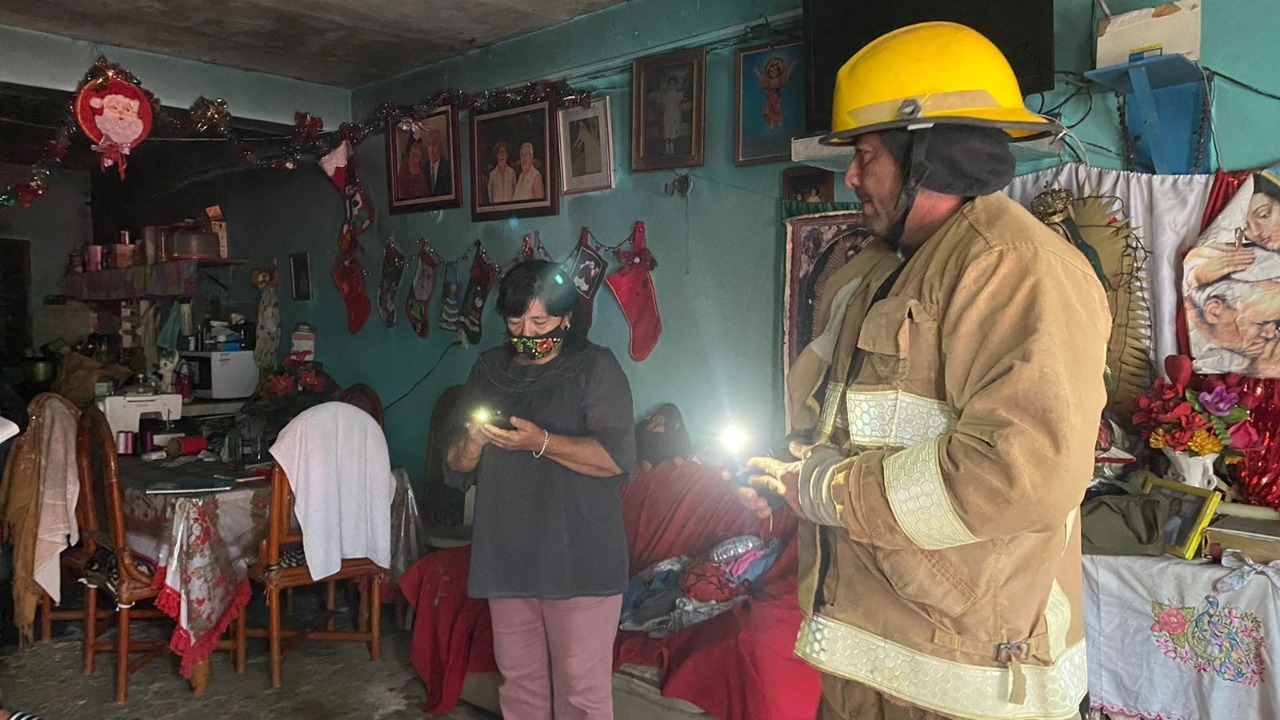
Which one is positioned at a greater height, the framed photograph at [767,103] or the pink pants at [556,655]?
the framed photograph at [767,103]

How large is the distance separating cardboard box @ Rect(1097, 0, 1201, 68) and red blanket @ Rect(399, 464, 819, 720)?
6.21ft

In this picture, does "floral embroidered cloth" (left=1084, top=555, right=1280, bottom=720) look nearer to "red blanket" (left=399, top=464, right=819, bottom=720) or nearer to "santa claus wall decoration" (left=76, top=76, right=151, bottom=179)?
"red blanket" (left=399, top=464, right=819, bottom=720)

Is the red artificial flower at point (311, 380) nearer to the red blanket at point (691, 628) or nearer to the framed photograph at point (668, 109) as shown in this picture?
the red blanket at point (691, 628)

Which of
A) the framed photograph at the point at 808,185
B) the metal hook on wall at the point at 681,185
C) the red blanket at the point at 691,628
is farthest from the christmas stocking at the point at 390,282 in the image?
the framed photograph at the point at 808,185

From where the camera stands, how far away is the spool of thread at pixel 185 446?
14.6 feet

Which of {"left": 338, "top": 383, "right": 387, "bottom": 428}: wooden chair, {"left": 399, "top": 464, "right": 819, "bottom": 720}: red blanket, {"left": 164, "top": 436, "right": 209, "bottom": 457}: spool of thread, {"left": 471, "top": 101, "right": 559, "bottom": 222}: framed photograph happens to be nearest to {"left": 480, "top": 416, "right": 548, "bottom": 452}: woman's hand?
{"left": 399, "top": 464, "right": 819, "bottom": 720}: red blanket

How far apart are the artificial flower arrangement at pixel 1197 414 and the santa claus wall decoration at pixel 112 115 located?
14.3ft

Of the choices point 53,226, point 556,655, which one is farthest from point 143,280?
point 556,655

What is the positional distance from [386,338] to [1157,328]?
435 cm

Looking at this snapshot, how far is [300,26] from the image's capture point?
4465 mm

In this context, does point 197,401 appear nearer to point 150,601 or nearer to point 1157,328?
point 150,601

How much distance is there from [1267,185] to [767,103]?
1.77 m

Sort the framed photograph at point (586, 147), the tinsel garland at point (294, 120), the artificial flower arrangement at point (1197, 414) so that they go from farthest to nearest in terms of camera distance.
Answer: the tinsel garland at point (294, 120) → the framed photograph at point (586, 147) → the artificial flower arrangement at point (1197, 414)

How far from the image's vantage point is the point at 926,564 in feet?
3.93
